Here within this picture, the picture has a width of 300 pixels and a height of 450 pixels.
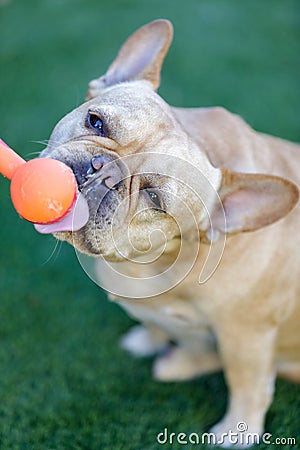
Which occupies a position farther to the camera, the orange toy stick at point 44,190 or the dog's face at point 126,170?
the dog's face at point 126,170

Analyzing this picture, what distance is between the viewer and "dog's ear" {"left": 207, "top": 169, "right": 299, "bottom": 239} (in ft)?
6.51

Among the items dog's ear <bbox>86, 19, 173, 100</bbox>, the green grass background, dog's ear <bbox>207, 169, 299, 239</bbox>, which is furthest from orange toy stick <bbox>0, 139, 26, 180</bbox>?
the green grass background

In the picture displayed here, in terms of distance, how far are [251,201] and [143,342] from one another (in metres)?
1.09

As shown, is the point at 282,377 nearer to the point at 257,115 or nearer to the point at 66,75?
the point at 257,115

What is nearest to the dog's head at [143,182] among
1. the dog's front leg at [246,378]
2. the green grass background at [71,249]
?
the dog's front leg at [246,378]

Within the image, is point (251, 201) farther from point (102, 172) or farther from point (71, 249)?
point (71, 249)

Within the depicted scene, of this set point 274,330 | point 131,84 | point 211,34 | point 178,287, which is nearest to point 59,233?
→ point 178,287

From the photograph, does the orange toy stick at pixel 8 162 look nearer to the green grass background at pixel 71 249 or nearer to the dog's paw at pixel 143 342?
the green grass background at pixel 71 249

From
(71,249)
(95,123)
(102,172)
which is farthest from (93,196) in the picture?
(71,249)

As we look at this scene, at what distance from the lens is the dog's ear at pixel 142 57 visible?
2.37 metres

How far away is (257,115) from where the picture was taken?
4.18 m

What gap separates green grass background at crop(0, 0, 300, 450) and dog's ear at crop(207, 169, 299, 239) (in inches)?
35.8

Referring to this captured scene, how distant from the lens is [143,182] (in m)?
1.96

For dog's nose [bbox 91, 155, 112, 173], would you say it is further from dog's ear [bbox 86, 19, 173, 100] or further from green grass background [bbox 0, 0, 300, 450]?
green grass background [bbox 0, 0, 300, 450]
